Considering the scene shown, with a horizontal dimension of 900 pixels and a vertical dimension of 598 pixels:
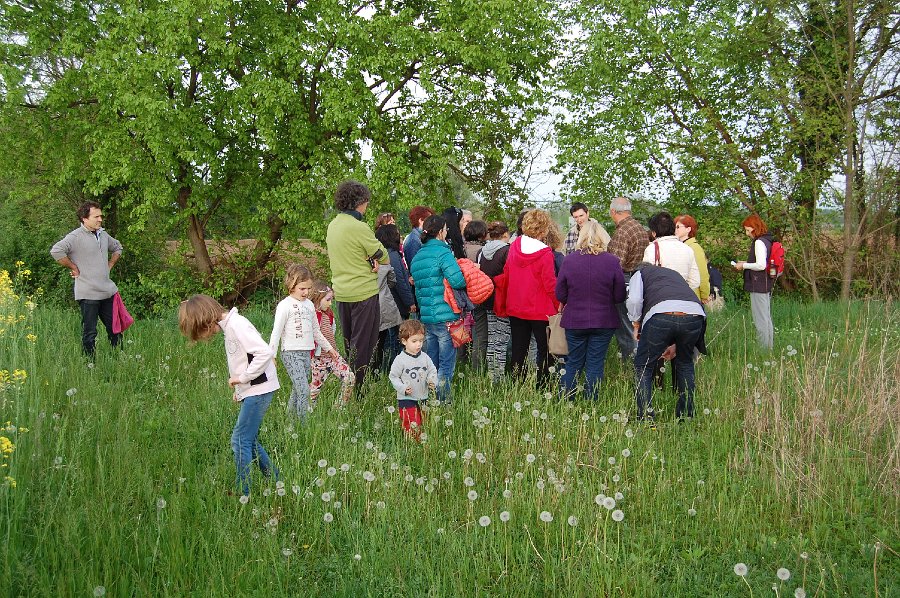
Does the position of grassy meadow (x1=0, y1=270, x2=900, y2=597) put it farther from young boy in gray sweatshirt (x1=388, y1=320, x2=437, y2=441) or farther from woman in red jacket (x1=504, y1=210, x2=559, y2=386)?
woman in red jacket (x1=504, y1=210, x2=559, y2=386)

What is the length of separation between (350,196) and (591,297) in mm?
2447

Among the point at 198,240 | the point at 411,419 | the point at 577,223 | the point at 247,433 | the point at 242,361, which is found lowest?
the point at 411,419

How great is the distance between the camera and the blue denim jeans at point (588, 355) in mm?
6781

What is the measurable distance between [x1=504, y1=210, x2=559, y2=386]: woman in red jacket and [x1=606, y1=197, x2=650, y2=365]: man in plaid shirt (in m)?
0.91

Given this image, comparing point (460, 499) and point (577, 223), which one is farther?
point (577, 223)

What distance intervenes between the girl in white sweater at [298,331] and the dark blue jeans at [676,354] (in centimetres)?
283

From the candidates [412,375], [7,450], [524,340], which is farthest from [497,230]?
[7,450]

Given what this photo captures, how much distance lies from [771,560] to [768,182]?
39.7 feet

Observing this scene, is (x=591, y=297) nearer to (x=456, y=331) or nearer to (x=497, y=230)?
(x=456, y=331)

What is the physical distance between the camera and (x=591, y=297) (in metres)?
6.59

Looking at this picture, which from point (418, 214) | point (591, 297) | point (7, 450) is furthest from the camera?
point (418, 214)

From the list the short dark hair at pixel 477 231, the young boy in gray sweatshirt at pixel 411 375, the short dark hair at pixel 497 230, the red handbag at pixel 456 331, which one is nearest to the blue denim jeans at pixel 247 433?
the young boy in gray sweatshirt at pixel 411 375

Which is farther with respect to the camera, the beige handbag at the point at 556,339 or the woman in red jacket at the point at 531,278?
the beige handbag at the point at 556,339

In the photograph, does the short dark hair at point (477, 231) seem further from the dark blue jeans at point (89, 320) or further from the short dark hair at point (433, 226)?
the dark blue jeans at point (89, 320)
